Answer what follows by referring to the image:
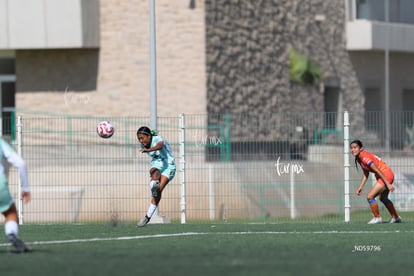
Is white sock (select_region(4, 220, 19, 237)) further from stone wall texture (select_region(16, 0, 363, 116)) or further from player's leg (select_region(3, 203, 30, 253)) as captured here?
stone wall texture (select_region(16, 0, 363, 116))

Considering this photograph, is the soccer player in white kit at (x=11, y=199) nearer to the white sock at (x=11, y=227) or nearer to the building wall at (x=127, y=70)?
the white sock at (x=11, y=227)

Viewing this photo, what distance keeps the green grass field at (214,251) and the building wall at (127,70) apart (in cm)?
1485

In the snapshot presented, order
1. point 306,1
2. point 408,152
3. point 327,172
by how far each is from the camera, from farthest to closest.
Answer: point 306,1 → point 327,172 → point 408,152

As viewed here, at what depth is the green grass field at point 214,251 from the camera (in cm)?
1384

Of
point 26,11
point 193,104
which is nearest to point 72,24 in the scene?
point 26,11

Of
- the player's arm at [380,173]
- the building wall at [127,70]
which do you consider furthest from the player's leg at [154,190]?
the building wall at [127,70]

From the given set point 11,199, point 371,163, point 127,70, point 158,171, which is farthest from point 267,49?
point 11,199

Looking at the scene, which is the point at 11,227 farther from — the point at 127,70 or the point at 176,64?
the point at 127,70

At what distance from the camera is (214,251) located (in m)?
16.3

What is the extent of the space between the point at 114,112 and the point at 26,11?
3.70m

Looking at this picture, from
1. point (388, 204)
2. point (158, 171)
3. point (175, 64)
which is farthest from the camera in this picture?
point (175, 64)

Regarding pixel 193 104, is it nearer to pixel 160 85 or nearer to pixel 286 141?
pixel 160 85

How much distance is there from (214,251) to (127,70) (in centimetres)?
2180

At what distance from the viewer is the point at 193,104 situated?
123 ft
